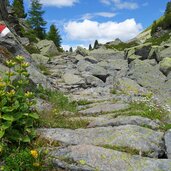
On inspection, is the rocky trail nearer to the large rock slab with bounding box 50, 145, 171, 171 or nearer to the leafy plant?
the large rock slab with bounding box 50, 145, 171, 171

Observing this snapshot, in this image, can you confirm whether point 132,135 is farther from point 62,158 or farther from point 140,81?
point 140,81

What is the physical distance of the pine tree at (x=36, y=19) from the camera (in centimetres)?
7569

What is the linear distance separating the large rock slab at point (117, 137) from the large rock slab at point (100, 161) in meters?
0.62

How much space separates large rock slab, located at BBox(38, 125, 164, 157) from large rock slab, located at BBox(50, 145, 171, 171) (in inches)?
24.5

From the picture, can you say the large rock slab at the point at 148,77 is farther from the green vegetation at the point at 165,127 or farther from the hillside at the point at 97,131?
the green vegetation at the point at 165,127

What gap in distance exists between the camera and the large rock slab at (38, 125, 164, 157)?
897cm

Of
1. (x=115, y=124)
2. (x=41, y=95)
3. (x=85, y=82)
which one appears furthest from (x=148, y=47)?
(x=115, y=124)

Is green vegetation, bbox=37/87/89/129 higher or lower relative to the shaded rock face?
higher

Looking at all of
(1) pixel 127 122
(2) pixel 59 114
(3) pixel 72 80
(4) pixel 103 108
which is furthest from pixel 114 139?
(3) pixel 72 80

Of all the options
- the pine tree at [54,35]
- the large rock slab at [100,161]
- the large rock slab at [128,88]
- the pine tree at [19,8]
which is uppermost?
the pine tree at [19,8]

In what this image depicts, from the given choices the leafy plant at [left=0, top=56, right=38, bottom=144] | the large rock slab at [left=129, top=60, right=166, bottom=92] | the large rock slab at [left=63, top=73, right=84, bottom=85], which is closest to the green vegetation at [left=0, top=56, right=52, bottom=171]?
the leafy plant at [left=0, top=56, right=38, bottom=144]

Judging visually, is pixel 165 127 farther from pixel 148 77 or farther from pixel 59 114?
pixel 148 77

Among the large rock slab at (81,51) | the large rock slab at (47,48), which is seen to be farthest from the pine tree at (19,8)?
the large rock slab at (81,51)

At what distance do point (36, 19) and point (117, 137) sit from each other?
6963cm
